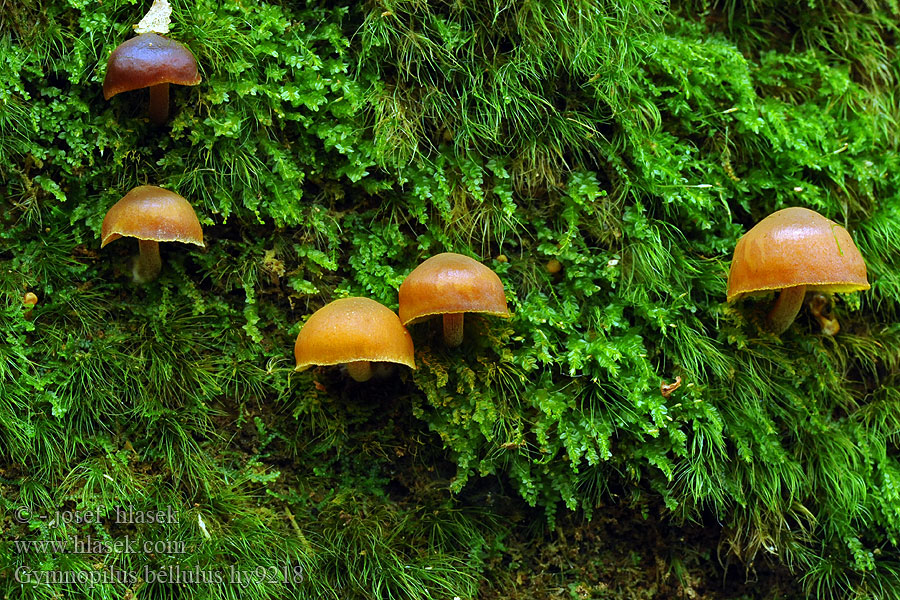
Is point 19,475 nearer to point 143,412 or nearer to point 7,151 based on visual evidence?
point 143,412

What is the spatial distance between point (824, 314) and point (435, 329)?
2.25 meters

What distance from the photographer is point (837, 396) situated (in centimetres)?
371

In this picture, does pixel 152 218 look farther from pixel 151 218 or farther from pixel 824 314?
pixel 824 314

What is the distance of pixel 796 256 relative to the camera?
121 inches

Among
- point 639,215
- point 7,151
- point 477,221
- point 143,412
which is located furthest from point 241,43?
point 639,215

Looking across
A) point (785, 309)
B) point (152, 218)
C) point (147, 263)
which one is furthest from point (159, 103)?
point (785, 309)

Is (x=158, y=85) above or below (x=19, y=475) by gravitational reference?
above

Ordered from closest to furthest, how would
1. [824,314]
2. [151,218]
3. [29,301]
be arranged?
[151,218] < [29,301] < [824,314]

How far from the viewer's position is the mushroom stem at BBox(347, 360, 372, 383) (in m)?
3.26

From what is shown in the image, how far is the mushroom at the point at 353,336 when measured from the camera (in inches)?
115

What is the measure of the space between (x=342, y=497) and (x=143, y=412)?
1.06 metres

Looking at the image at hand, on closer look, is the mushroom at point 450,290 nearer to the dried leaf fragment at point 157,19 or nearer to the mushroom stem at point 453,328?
the mushroom stem at point 453,328

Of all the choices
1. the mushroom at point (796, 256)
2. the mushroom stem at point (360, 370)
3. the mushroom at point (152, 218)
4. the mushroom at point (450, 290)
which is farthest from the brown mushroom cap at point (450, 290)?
the mushroom at point (796, 256)

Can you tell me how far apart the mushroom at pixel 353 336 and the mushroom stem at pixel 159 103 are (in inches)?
54.3
